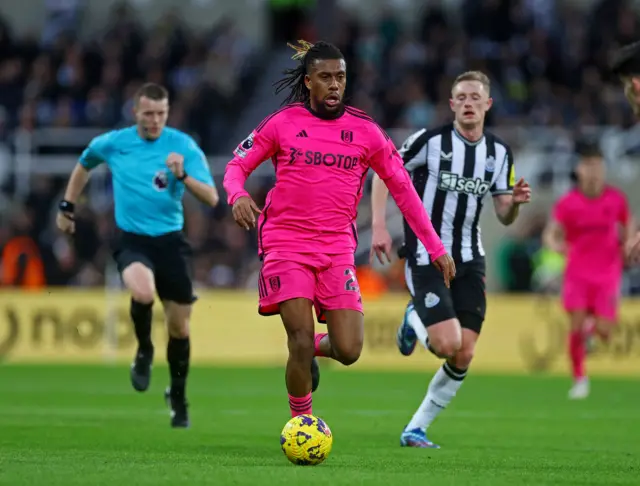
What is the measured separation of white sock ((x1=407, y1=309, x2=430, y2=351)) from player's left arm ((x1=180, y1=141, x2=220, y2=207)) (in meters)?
1.83

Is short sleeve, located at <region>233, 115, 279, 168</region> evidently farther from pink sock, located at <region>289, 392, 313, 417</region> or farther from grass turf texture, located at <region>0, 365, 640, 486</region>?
grass turf texture, located at <region>0, 365, 640, 486</region>

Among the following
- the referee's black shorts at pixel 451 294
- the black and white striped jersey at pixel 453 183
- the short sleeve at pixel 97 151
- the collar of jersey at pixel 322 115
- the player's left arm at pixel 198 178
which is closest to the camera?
the collar of jersey at pixel 322 115

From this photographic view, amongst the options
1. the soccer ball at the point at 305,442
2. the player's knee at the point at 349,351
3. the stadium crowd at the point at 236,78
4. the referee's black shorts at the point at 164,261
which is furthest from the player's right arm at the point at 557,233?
the soccer ball at the point at 305,442

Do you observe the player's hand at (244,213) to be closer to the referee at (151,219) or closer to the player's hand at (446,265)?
the player's hand at (446,265)

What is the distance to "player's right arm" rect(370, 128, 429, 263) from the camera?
954 cm

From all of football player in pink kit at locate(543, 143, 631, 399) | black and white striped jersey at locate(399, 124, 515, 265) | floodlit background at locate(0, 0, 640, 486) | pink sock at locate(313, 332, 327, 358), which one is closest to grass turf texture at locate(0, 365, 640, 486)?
floodlit background at locate(0, 0, 640, 486)

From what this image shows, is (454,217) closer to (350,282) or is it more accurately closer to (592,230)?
(350,282)

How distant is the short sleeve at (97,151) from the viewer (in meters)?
11.5

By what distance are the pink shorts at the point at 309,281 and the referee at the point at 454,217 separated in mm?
1270

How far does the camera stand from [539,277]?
21719 millimetres

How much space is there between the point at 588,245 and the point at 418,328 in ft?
22.3

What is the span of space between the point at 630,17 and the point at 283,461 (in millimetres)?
20055

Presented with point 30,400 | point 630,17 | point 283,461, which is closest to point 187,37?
point 630,17

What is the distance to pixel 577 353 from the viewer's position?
53.3ft
